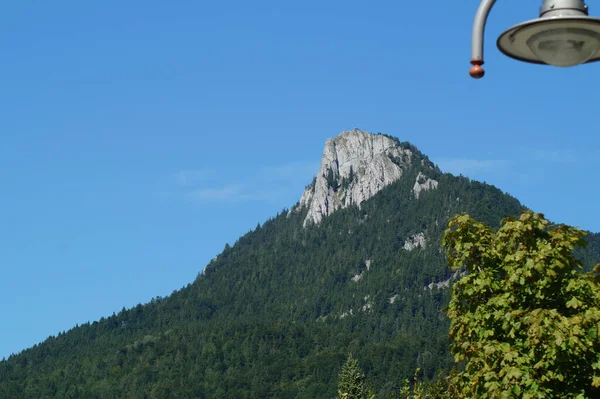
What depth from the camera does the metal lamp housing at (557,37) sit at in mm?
9141

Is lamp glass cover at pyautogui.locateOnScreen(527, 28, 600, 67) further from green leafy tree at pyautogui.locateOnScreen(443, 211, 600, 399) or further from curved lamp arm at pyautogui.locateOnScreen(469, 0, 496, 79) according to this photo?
green leafy tree at pyautogui.locateOnScreen(443, 211, 600, 399)

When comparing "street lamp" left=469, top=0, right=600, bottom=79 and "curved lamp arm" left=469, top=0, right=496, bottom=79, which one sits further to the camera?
"street lamp" left=469, top=0, right=600, bottom=79

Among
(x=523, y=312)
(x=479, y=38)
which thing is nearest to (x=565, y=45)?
(x=479, y=38)

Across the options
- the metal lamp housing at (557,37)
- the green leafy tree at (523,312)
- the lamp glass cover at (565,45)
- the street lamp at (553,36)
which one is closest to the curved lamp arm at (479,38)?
the street lamp at (553,36)

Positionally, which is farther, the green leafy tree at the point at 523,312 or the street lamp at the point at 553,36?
the green leafy tree at the point at 523,312

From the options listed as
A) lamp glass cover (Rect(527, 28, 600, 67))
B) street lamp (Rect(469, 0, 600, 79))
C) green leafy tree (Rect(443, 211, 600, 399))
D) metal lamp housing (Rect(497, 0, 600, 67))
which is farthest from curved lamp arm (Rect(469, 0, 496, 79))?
green leafy tree (Rect(443, 211, 600, 399))

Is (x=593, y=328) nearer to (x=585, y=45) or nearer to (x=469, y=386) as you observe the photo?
(x=469, y=386)

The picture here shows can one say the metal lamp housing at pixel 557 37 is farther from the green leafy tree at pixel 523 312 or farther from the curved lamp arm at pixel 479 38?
the green leafy tree at pixel 523 312

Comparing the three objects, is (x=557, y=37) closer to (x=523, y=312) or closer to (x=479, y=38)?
(x=479, y=38)

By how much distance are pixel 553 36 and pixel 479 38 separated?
2.25 ft

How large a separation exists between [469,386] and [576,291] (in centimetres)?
271

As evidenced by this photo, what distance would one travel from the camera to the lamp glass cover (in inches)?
361

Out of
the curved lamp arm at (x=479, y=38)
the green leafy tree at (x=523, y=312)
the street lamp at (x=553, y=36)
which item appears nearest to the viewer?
the curved lamp arm at (x=479, y=38)

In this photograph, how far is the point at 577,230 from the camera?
69.6ft
